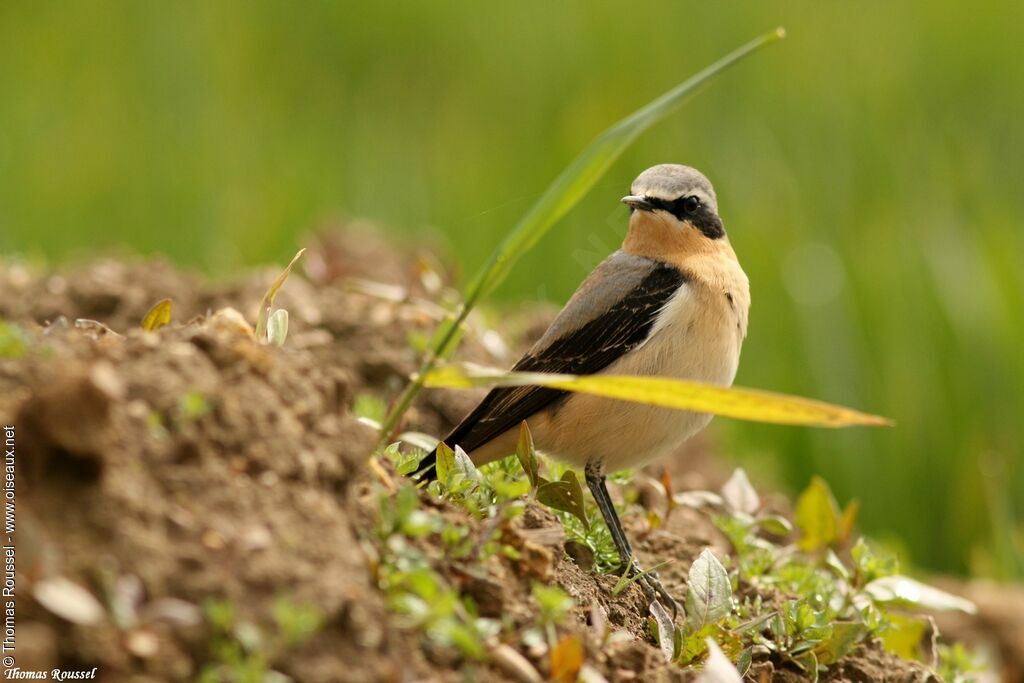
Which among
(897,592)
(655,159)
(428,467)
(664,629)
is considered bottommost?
(897,592)

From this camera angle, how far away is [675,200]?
505 centimetres

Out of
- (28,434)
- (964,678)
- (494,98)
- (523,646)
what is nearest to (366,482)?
(523,646)

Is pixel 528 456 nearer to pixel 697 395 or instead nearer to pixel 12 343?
pixel 697 395

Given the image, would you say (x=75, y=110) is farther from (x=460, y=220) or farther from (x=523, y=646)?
(x=523, y=646)

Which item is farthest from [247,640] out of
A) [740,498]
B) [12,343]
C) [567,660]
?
[740,498]

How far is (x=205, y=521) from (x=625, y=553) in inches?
67.0

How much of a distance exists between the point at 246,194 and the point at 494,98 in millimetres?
2608

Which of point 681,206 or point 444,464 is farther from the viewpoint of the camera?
point 681,206

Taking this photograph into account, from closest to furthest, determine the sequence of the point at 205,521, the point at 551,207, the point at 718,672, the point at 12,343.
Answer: the point at 205,521 < the point at 12,343 < the point at 718,672 < the point at 551,207

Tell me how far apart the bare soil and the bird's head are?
1.77 metres

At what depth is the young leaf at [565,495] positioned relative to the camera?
3.66 meters

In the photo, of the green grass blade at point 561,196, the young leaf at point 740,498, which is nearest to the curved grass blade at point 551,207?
the green grass blade at point 561,196

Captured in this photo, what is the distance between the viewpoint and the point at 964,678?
4.52m

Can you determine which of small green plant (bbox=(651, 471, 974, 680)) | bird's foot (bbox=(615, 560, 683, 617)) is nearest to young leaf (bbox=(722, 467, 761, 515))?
small green plant (bbox=(651, 471, 974, 680))
